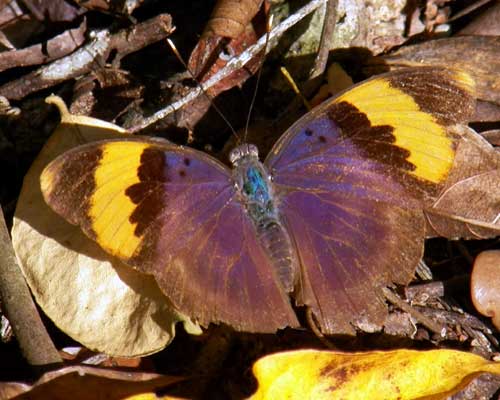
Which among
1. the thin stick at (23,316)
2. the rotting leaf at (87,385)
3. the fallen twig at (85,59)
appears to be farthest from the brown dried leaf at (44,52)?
the rotting leaf at (87,385)

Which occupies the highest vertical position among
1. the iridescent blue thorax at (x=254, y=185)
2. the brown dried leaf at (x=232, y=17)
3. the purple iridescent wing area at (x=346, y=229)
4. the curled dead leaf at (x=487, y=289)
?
the brown dried leaf at (x=232, y=17)

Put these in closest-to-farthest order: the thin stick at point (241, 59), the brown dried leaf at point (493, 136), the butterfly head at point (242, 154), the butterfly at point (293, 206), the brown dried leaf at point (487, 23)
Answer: the butterfly at point (293, 206), the butterfly head at point (242, 154), the brown dried leaf at point (493, 136), the thin stick at point (241, 59), the brown dried leaf at point (487, 23)

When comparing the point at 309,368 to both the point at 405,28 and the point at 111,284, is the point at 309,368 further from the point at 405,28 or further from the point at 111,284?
the point at 405,28

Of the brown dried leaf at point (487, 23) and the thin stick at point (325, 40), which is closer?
the thin stick at point (325, 40)

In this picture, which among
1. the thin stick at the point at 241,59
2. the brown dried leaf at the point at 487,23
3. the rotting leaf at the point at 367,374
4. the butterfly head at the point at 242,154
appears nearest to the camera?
the rotting leaf at the point at 367,374

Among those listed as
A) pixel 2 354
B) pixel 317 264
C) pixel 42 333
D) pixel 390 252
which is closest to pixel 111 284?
pixel 42 333

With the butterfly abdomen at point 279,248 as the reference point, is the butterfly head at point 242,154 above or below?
above

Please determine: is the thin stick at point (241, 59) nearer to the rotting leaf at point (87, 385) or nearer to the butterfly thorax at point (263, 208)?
the butterfly thorax at point (263, 208)
